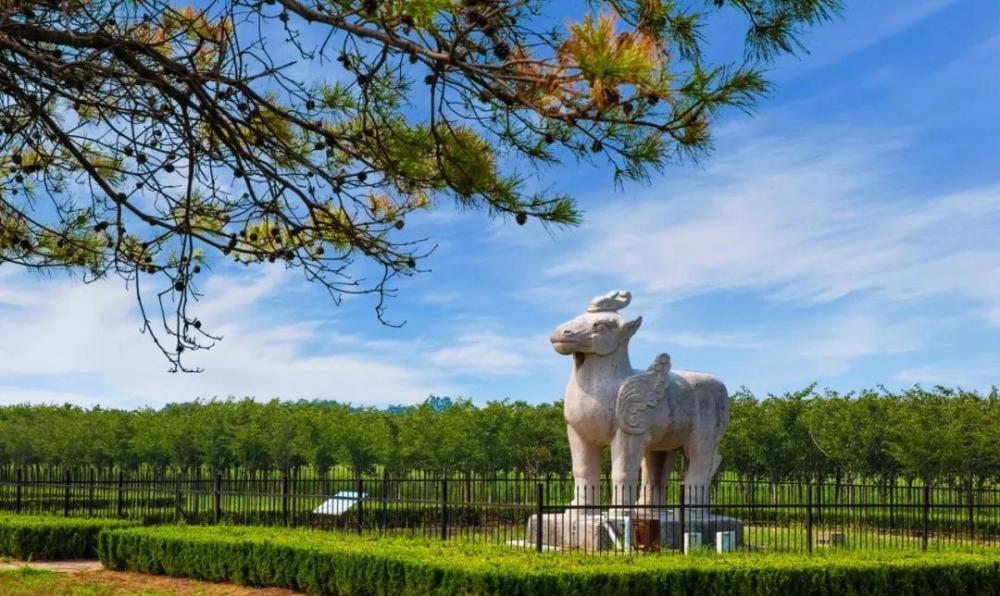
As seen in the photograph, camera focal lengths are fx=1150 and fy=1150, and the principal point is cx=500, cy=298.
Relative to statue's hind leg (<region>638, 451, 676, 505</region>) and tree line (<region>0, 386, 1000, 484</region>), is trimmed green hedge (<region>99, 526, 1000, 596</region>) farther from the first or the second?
tree line (<region>0, 386, 1000, 484</region>)

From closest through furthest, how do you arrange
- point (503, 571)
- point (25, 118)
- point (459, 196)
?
point (459, 196), point (25, 118), point (503, 571)

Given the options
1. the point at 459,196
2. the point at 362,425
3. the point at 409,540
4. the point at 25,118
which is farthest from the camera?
the point at 362,425

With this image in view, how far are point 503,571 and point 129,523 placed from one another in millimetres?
8595

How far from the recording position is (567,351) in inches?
579

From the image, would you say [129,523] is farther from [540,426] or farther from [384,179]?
[540,426]

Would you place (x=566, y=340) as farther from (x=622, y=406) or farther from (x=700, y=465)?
(x=700, y=465)

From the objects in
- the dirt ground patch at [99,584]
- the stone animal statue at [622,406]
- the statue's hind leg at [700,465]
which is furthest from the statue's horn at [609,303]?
the dirt ground patch at [99,584]

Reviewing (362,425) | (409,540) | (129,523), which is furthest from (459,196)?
(362,425)

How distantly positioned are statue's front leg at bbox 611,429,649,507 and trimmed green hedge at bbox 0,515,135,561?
727cm

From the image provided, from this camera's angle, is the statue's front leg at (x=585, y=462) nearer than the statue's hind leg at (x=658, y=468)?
Yes

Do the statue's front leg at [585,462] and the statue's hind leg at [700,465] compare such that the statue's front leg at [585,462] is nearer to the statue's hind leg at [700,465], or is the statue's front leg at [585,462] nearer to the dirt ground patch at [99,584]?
the statue's hind leg at [700,465]

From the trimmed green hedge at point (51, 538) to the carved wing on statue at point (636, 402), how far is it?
749cm

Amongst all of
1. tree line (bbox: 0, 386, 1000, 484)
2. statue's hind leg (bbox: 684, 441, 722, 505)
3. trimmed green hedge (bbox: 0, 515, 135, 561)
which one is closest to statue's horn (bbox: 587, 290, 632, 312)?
statue's hind leg (bbox: 684, 441, 722, 505)

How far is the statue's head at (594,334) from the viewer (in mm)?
14531
